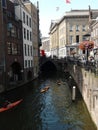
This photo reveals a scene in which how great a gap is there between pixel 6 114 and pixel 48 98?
12558mm

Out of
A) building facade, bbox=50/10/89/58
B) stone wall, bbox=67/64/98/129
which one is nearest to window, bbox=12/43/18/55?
stone wall, bbox=67/64/98/129

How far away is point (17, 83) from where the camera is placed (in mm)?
53156

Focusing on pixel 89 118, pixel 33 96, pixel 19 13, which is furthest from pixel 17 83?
pixel 89 118

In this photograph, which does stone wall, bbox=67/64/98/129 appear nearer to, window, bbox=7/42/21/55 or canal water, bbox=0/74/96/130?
canal water, bbox=0/74/96/130

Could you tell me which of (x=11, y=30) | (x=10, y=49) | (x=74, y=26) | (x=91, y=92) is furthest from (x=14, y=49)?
(x=74, y=26)

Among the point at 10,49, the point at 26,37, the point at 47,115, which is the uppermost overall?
the point at 26,37

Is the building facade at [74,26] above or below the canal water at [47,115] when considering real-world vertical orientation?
above

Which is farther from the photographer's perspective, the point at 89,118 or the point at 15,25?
the point at 15,25

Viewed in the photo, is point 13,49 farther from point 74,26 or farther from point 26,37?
point 74,26

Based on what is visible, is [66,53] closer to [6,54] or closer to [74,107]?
[6,54]

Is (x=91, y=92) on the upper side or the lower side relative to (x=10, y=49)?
lower

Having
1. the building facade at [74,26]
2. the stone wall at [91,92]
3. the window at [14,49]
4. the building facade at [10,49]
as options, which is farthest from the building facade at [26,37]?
the building facade at [74,26]

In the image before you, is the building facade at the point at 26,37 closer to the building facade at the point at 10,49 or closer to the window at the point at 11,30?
the building facade at the point at 10,49

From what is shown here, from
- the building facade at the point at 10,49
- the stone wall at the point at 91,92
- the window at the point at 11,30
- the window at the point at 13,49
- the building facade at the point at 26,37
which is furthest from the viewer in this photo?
the building facade at the point at 26,37
